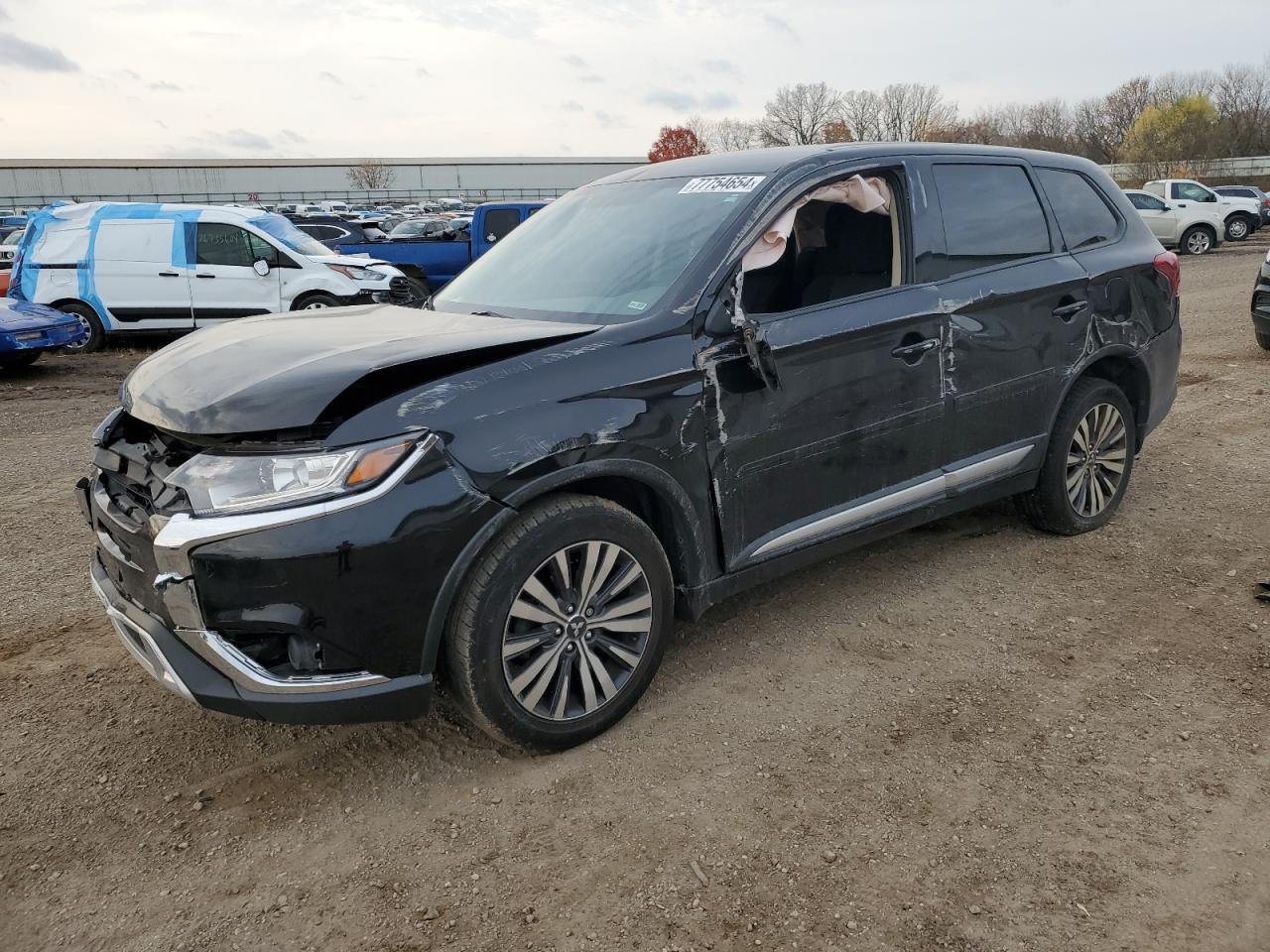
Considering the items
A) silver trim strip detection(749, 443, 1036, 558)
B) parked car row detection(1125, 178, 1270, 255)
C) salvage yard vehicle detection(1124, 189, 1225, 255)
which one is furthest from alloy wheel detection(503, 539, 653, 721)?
salvage yard vehicle detection(1124, 189, 1225, 255)

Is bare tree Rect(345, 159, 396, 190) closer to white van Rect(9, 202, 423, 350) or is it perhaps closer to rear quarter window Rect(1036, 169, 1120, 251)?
white van Rect(9, 202, 423, 350)

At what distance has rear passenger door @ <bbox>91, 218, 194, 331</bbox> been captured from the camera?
12.2 metres

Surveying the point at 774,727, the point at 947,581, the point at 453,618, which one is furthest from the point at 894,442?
the point at 453,618

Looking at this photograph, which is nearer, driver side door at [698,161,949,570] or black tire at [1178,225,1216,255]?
driver side door at [698,161,949,570]

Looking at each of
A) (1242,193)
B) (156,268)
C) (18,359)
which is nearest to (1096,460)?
(18,359)

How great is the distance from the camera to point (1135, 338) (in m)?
4.72

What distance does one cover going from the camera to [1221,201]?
931 inches

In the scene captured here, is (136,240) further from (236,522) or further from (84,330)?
(236,522)

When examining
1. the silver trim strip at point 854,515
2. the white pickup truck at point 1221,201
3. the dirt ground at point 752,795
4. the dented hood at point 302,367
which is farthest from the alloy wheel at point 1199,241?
the dented hood at point 302,367

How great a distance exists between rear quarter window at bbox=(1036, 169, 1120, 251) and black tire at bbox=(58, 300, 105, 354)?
1134cm

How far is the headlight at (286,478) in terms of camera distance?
8.50ft

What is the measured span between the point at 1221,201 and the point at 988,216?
23730mm

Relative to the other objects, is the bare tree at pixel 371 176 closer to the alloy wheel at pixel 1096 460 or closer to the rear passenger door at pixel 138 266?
the rear passenger door at pixel 138 266

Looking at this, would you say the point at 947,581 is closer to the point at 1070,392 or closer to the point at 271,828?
the point at 1070,392
